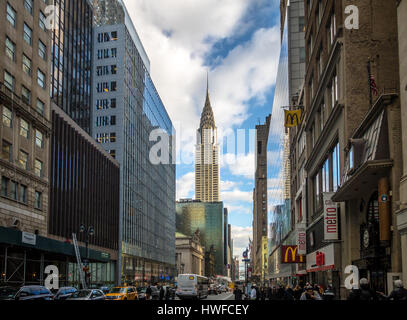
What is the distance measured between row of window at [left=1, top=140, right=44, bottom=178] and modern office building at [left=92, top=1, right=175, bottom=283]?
124 feet

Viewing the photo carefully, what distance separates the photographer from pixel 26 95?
49.8m

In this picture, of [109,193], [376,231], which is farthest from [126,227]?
[376,231]

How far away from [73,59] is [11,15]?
1651 inches

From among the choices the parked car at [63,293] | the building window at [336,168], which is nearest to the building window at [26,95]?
the parked car at [63,293]

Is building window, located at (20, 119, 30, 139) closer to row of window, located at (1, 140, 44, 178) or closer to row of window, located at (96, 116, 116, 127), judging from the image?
row of window, located at (1, 140, 44, 178)

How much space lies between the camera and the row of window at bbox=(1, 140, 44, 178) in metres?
45.0

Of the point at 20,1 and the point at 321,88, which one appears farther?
the point at 20,1

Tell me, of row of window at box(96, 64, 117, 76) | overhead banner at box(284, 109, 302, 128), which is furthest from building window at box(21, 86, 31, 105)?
row of window at box(96, 64, 117, 76)

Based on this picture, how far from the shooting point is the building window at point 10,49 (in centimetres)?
4642

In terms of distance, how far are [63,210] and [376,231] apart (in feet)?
145

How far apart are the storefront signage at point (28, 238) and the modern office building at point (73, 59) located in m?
41.7

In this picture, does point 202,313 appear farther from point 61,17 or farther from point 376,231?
point 61,17

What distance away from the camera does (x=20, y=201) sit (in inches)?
1848

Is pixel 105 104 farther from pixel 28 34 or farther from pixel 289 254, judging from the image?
pixel 289 254
